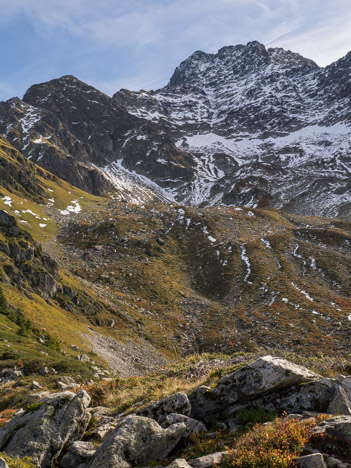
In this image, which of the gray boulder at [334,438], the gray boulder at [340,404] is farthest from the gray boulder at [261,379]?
the gray boulder at [334,438]

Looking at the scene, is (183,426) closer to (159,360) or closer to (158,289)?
(159,360)

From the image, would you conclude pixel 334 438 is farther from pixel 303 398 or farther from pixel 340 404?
pixel 303 398

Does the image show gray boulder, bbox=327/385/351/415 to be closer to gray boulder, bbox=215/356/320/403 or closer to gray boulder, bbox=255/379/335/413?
gray boulder, bbox=255/379/335/413

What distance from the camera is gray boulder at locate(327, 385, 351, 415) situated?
8191 mm

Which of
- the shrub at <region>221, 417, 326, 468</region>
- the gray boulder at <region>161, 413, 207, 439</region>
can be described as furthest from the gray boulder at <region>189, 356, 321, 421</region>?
the shrub at <region>221, 417, 326, 468</region>

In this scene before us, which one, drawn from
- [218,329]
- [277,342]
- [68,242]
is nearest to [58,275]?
[218,329]

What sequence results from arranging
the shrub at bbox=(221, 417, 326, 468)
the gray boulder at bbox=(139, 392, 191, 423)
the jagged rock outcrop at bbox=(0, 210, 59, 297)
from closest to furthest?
the shrub at bbox=(221, 417, 326, 468) → the gray boulder at bbox=(139, 392, 191, 423) → the jagged rock outcrop at bbox=(0, 210, 59, 297)

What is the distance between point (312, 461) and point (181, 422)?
382cm

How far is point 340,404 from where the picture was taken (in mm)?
8352

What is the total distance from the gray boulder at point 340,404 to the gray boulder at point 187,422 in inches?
146

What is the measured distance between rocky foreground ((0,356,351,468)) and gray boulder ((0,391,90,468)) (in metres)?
0.02

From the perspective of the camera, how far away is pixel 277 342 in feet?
135

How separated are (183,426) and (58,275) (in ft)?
131

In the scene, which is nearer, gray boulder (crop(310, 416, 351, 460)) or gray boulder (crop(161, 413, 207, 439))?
gray boulder (crop(310, 416, 351, 460))
